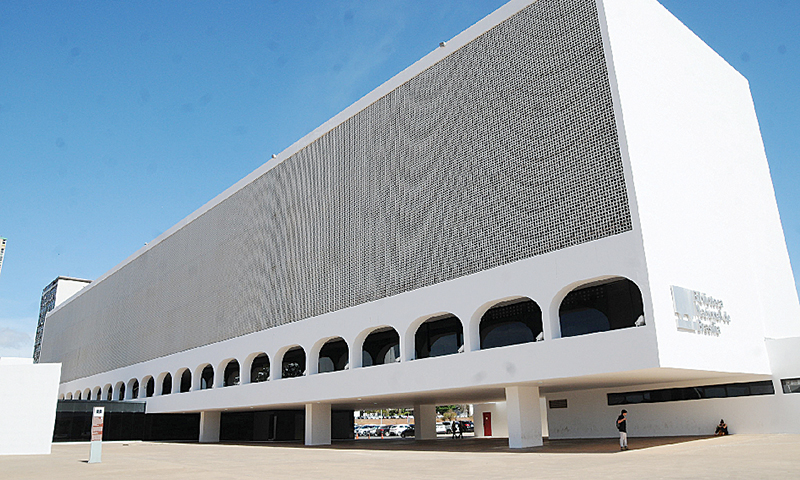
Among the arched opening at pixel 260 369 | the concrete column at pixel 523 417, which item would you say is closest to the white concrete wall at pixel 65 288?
the arched opening at pixel 260 369

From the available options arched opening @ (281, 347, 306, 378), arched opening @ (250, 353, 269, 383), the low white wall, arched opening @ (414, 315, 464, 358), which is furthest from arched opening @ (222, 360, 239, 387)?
the low white wall

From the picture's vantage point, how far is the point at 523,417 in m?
18.8

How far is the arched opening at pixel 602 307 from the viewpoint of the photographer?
17984 mm

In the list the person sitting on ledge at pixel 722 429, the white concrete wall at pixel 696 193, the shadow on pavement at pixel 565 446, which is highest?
the white concrete wall at pixel 696 193

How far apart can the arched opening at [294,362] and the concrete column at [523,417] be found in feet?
49.8

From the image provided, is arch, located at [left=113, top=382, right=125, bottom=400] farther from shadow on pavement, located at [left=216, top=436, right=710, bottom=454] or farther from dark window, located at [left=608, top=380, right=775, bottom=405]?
dark window, located at [left=608, top=380, right=775, bottom=405]

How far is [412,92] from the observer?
24.1 m

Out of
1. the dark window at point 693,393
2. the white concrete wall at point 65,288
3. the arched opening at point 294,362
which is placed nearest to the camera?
the dark window at point 693,393

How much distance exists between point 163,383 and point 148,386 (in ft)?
10.5

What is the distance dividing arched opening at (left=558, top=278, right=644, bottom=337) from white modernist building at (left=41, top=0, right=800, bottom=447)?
0.21 ft

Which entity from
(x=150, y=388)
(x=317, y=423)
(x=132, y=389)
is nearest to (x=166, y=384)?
(x=150, y=388)

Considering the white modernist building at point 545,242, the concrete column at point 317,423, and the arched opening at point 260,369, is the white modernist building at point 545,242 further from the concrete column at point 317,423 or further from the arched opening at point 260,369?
the arched opening at point 260,369

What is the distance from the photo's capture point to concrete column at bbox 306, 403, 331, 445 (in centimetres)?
2686

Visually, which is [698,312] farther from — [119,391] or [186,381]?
[119,391]
